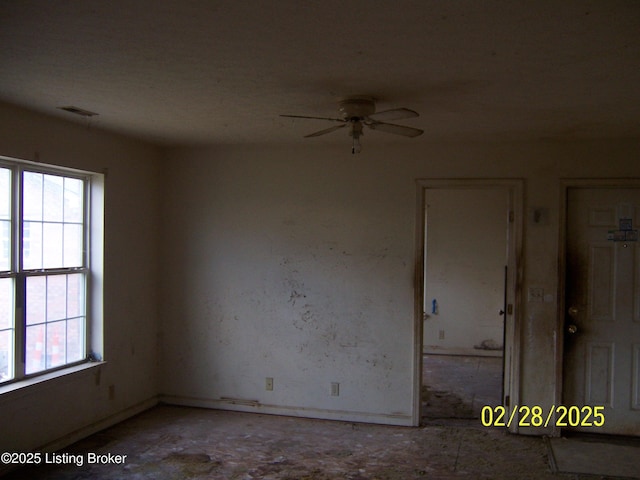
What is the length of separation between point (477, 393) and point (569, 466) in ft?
5.81

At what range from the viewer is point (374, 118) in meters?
3.06

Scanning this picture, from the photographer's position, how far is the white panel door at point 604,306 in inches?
168

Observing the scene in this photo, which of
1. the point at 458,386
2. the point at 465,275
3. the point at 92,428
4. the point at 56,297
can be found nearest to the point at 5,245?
Answer: the point at 56,297

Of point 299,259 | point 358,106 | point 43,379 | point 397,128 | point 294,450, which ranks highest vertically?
point 358,106

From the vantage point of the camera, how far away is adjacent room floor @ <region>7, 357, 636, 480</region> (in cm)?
359

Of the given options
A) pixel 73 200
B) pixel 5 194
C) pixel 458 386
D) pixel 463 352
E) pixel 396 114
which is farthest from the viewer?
pixel 463 352

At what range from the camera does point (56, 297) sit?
4023mm

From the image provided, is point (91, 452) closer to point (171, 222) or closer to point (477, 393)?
point (171, 222)

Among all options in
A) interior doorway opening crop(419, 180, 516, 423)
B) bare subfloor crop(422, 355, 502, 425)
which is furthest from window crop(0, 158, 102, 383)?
interior doorway opening crop(419, 180, 516, 423)

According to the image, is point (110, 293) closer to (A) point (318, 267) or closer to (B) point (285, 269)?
(B) point (285, 269)

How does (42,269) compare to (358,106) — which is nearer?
(358,106)

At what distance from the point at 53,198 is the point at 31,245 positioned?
1.37 feet

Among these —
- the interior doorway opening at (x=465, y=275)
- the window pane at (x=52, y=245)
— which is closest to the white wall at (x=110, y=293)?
the window pane at (x=52, y=245)
